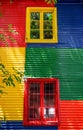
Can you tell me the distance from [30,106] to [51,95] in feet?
3.15

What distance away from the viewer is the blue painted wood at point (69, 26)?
13.5 metres

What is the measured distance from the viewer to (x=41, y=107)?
42.0 feet

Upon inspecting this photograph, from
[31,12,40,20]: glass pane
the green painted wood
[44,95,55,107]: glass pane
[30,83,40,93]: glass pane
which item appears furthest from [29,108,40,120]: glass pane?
[31,12,40,20]: glass pane

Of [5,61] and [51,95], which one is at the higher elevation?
[5,61]

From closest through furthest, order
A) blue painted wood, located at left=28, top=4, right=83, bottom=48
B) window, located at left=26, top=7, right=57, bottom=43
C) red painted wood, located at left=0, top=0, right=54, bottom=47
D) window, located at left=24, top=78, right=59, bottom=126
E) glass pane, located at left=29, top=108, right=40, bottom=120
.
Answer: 1. window, located at left=24, top=78, right=59, bottom=126
2. glass pane, located at left=29, top=108, right=40, bottom=120
3. blue painted wood, located at left=28, top=4, right=83, bottom=48
4. red painted wood, located at left=0, top=0, right=54, bottom=47
5. window, located at left=26, top=7, right=57, bottom=43

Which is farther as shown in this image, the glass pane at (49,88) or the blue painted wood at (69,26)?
the blue painted wood at (69,26)

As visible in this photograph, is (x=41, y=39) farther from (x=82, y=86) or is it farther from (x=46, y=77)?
(x=82, y=86)

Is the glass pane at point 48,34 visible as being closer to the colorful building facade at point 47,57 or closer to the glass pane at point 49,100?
the colorful building facade at point 47,57

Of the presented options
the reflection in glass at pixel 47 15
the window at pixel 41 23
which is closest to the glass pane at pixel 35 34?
the window at pixel 41 23

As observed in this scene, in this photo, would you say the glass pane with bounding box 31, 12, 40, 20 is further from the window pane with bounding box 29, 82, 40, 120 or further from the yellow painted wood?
the window pane with bounding box 29, 82, 40, 120

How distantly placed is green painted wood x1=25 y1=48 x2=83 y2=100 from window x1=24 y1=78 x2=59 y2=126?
279 mm

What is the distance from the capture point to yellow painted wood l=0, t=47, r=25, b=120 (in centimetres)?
1266

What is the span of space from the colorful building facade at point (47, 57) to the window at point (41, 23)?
3.8 inches

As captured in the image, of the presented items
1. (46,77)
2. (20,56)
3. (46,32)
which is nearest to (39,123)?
(46,77)
